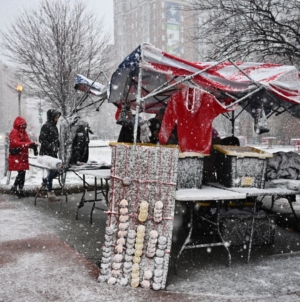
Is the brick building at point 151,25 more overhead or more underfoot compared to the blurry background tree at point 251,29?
more overhead

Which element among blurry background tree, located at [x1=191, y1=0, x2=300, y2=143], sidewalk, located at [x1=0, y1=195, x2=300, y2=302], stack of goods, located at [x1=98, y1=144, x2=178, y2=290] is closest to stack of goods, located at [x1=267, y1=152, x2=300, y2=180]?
sidewalk, located at [x1=0, y1=195, x2=300, y2=302]

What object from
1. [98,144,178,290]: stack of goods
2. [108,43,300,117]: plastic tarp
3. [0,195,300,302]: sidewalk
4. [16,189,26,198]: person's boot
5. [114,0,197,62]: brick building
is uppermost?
[114,0,197,62]: brick building

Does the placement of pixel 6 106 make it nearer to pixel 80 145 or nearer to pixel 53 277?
pixel 80 145

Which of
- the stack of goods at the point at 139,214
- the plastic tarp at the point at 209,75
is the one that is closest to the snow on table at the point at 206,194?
the stack of goods at the point at 139,214

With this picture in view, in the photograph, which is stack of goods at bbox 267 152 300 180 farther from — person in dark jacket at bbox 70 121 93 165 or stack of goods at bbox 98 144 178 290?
person in dark jacket at bbox 70 121 93 165

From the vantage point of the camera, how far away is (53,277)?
4.16 m

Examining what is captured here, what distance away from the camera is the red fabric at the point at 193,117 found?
4867 mm

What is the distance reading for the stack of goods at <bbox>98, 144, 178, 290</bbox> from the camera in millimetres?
4000

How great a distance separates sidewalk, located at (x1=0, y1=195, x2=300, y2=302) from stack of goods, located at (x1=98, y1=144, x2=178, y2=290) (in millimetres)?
231

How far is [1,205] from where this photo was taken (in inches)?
319

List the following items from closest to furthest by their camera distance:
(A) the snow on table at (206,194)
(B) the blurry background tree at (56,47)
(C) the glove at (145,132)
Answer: (A) the snow on table at (206,194), (C) the glove at (145,132), (B) the blurry background tree at (56,47)

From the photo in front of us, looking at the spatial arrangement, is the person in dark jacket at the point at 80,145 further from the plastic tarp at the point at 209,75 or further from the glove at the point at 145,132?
the glove at the point at 145,132

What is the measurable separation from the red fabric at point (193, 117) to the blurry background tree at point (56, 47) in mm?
12175

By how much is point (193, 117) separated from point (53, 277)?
106 inches
